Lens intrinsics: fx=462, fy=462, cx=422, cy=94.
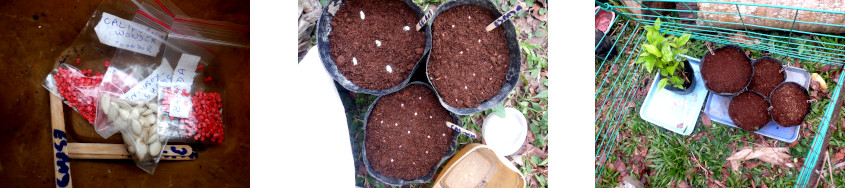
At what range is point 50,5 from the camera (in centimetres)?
214

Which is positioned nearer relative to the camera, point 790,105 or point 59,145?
point 59,145

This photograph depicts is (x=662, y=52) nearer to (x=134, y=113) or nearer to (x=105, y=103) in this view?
(x=134, y=113)

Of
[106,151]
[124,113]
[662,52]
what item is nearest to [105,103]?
[124,113]

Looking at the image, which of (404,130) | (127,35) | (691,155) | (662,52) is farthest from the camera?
(691,155)

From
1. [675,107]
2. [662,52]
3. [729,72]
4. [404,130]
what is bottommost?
[675,107]

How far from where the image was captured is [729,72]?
2260 millimetres

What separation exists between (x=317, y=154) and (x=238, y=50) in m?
1.06

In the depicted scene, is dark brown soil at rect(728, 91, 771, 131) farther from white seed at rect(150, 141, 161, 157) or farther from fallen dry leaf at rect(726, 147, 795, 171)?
white seed at rect(150, 141, 161, 157)

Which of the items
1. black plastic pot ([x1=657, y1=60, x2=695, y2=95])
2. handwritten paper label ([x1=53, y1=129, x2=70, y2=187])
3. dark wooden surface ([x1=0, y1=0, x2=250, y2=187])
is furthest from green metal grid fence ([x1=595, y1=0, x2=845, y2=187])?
handwritten paper label ([x1=53, y1=129, x2=70, y2=187])

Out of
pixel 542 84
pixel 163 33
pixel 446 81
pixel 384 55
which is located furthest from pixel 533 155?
pixel 163 33

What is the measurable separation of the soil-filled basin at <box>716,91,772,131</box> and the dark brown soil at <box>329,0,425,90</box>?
6.07ft

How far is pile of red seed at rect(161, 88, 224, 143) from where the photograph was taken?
7.12 feet

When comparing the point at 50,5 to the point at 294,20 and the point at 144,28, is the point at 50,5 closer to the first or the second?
the point at 144,28

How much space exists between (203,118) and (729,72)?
100 inches
